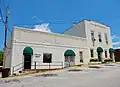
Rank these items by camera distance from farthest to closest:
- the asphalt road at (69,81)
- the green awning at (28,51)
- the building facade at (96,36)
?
the building facade at (96,36) < the green awning at (28,51) < the asphalt road at (69,81)

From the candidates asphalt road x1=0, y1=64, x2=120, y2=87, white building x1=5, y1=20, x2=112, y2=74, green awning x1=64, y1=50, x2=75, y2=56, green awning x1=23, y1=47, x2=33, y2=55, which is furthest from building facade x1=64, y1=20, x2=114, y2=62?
asphalt road x1=0, y1=64, x2=120, y2=87

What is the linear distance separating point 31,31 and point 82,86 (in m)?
15.5

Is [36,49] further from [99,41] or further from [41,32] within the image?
[99,41]

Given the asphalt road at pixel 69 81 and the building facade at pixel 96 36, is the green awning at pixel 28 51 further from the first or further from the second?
the building facade at pixel 96 36

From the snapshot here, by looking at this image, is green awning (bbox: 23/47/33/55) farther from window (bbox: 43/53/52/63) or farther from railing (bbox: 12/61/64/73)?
window (bbox: 43/53/52/63)

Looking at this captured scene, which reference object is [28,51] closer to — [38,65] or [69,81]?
[38,65]

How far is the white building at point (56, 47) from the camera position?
2084 centimetres

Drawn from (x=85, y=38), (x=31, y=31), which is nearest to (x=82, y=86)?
(x=31, y=31)

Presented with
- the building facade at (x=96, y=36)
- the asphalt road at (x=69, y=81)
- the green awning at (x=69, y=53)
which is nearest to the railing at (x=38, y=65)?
the green awning at (x=69, y=53)

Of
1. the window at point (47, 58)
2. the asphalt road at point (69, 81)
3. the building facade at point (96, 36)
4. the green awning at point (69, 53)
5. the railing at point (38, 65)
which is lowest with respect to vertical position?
the asphalt road at point (69, 81)

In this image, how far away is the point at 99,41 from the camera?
31484mm

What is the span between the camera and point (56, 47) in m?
24.5

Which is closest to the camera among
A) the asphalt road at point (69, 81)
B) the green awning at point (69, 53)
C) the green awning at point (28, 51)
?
the asphalt road at point (69, 81)

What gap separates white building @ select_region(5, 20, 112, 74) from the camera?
20.8 m
